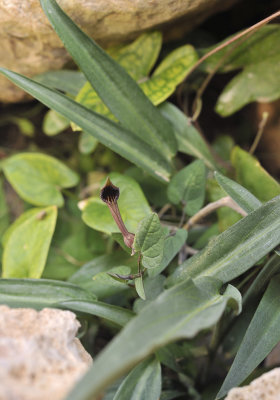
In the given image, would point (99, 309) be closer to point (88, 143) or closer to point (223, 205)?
point (223, 205)

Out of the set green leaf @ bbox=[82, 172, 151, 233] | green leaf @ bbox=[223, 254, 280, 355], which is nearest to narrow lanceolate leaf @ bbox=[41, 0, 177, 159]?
green leaf @ bbox=[82, 172, 151, 233]

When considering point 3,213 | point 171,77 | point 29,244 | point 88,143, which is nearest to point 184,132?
point 171,77

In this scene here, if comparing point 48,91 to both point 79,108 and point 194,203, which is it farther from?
point 194,203

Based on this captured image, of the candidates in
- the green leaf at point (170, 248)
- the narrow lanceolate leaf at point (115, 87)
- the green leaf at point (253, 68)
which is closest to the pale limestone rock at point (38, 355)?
the green leaf at point (170, 248)

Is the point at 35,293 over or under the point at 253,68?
under

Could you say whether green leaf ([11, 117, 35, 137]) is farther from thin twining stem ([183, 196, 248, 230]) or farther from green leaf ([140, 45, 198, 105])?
thin twining stem ([183, 196, 248, 230])
